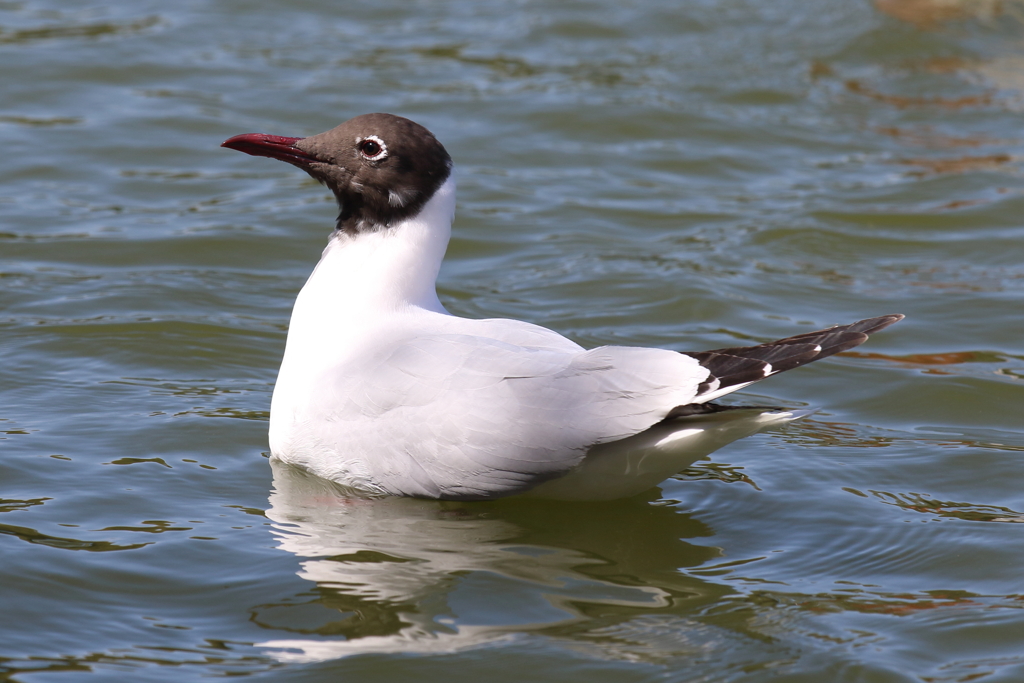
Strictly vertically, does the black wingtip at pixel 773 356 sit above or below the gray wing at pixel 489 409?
above

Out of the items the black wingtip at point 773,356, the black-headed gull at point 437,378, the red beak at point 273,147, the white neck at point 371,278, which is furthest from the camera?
the red beak at point 273,147

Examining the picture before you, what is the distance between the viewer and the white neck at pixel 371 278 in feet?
15.2

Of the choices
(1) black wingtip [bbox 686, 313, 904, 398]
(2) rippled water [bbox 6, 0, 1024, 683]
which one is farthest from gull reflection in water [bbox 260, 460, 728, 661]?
(1) black wingtip [bbox 686, 313, 904, 398]

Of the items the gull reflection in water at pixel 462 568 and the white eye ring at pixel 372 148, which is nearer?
the gull reflection in water at pixel 462 568

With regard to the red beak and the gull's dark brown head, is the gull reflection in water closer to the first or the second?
the gull's dark brown head

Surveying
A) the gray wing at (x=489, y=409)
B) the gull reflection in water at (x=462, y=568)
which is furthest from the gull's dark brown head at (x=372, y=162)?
the gull reflection in water at (x=462, y=568)

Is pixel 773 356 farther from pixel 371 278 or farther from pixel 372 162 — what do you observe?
pixel 372 162

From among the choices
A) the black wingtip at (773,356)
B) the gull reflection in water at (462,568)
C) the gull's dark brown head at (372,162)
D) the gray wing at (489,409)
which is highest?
the gull's dark brown head at (372,162)

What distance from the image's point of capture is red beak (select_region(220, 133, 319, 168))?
4742 millimetres

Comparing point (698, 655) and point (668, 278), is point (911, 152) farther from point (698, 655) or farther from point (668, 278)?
point (698, 655)

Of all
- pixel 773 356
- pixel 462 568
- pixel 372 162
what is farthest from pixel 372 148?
pixel 773 356

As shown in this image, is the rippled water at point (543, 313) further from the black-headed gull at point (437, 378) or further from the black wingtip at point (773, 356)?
the black wingtip at point (773, 356)

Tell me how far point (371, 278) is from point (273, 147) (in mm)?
605

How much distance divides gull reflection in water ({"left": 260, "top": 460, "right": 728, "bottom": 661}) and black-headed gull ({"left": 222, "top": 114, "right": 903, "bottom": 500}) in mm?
115
